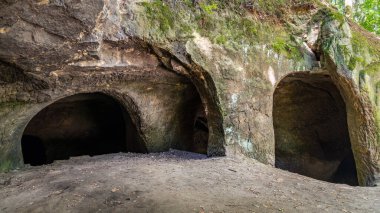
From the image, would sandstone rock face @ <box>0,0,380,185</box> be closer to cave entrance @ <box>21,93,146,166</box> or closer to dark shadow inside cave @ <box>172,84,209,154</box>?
dark shadow inside cave @ <box>172,84,209,154</box>

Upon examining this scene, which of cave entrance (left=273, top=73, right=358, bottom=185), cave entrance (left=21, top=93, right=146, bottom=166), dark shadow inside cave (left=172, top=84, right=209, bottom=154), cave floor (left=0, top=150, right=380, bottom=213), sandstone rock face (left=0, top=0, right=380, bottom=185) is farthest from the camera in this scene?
cave entrance (left=273, top=73, right=358, bottom=185)

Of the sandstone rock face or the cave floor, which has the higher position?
the sandstone rock face

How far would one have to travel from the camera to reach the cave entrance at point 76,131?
289 inches

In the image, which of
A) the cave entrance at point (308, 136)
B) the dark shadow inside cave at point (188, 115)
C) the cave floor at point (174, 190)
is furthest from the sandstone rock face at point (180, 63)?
the cave entrance at point (308, 136)

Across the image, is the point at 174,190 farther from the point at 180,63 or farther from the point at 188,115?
the point at 188,115

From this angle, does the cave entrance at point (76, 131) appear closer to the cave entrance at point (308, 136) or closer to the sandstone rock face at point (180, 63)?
the sandstone rock face at point (180, 63)

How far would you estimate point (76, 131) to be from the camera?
789cm

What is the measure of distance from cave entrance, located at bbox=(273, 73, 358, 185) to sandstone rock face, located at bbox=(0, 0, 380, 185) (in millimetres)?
2330

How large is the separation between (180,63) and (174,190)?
2.23 meters

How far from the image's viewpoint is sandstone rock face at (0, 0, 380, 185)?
3424mm

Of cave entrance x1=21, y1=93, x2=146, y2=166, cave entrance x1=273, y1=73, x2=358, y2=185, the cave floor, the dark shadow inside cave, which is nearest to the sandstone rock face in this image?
the dark shadow inside cave

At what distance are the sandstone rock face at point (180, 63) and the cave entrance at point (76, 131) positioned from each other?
1833 millimetres

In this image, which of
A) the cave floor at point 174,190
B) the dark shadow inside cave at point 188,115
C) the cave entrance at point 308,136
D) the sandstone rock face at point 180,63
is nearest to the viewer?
the cave floor at point 174,190

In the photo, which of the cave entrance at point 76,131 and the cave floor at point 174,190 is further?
the cave entrance at point 76,131
